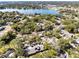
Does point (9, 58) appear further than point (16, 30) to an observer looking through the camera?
No

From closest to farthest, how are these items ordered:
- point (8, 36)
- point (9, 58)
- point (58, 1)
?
point (9, 58) → point (8, 36) → point (58, 1)

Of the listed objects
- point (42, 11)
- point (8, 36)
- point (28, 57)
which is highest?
point (42, 11)

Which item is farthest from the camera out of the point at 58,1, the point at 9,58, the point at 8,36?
the point at 58,1

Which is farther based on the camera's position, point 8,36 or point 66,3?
point 66,3

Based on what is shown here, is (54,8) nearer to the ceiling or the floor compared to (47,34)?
nearer to the ceiling

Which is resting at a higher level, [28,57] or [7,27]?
[7,27]

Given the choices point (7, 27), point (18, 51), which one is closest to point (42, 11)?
point (7, 27)

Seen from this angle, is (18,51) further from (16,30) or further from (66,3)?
(66,3)

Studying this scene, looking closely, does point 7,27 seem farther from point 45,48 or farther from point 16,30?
point 45,48

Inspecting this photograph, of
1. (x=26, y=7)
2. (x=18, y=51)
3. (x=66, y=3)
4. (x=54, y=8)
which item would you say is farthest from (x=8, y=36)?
(x=66, y=3)
